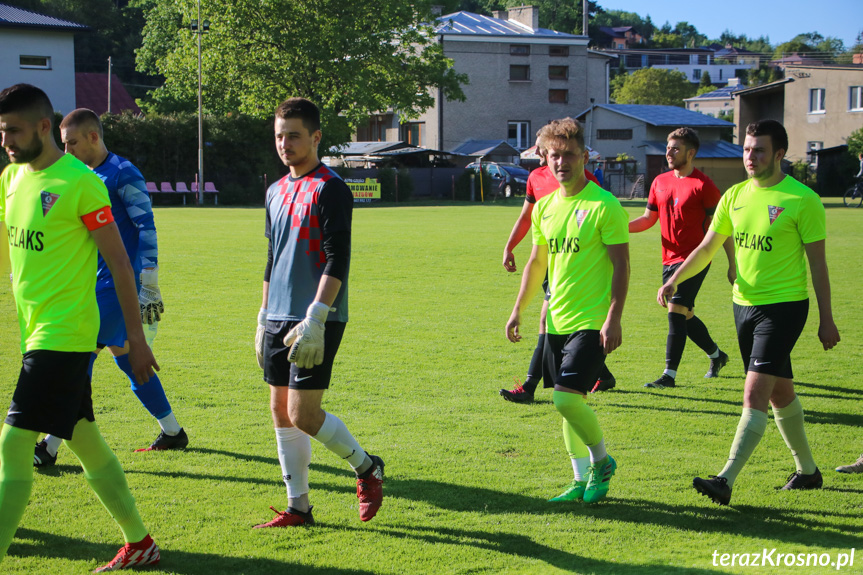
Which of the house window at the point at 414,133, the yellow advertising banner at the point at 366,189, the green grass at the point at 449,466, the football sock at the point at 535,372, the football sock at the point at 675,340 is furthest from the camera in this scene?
the house window at the point at 414,133

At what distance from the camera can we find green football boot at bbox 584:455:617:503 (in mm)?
4672

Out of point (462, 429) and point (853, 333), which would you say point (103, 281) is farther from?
point (853, 333)

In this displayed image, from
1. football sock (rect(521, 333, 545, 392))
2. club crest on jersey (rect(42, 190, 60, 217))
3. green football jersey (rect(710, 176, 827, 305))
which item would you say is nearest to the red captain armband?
club crest on jersey (rect(42, 190, 60, 217))

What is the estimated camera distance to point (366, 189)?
4250 cm

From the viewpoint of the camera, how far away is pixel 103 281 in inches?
199

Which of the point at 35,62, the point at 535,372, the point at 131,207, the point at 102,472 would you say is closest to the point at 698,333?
the point at 535,372

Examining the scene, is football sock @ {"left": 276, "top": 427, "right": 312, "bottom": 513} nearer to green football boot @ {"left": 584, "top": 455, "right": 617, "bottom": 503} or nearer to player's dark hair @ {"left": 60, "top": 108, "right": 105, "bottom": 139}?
green football boot @ {"left": 584, "top": 455, "right": 617, "bottom": 503}

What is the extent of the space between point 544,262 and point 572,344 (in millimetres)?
707

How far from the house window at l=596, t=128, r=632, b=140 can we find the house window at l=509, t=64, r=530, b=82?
766 cm

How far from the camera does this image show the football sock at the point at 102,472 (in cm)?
366

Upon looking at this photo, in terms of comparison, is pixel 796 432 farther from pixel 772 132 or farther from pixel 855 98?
pixel 855 98

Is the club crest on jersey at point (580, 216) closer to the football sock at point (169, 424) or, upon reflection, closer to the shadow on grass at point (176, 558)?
the shadow on grass at point (176, 558)

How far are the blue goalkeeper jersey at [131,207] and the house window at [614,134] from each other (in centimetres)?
5627

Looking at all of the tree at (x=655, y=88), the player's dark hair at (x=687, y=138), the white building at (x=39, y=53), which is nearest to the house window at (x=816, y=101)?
the tree at (x=655, y=88)
